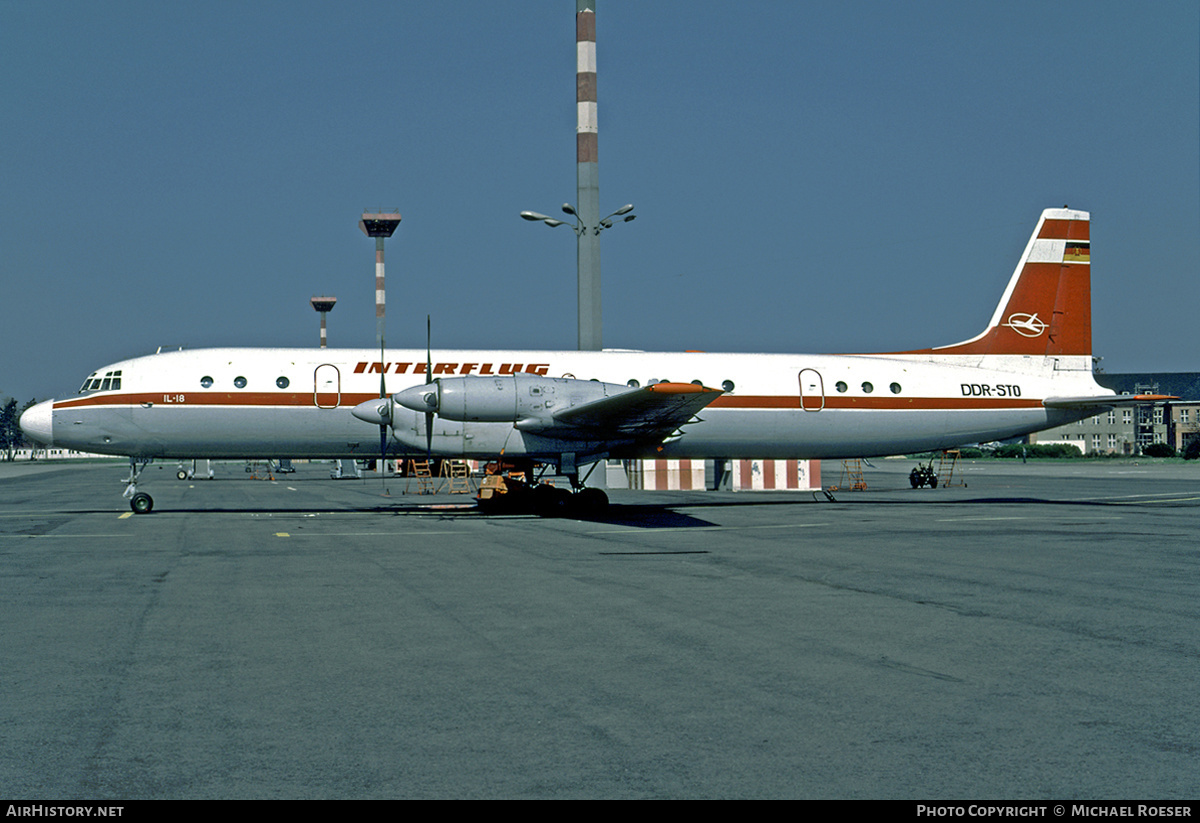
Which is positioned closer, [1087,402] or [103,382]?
[103,382]

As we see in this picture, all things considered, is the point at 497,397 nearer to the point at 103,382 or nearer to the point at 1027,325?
the point at 103,382

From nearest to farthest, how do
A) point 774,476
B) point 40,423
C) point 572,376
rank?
point 40,423 → point 572,376 → point 774,476

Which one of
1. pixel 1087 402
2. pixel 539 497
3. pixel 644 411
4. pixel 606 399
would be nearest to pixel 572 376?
pixel 539 497

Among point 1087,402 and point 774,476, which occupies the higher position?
point 1087,402

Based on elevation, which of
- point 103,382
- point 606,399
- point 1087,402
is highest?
point 103,382

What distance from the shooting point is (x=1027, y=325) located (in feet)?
96.6

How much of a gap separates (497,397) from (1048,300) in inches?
692

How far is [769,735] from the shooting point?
5.80m

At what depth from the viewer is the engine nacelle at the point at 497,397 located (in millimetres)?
22172

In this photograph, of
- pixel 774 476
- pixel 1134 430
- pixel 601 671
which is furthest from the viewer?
pixel 1134 430

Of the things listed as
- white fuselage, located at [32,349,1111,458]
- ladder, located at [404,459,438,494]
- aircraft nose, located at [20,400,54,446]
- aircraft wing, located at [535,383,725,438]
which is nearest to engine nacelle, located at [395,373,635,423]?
aircraft wing, located at [535,383,725,438]

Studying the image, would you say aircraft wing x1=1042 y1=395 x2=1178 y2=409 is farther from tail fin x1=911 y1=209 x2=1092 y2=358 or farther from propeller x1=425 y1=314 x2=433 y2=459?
propeller x1=425 y1=314 x2=433 y2=459

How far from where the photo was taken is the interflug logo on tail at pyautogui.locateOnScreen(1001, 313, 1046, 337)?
96.4ft

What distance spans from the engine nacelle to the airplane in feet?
0.12
